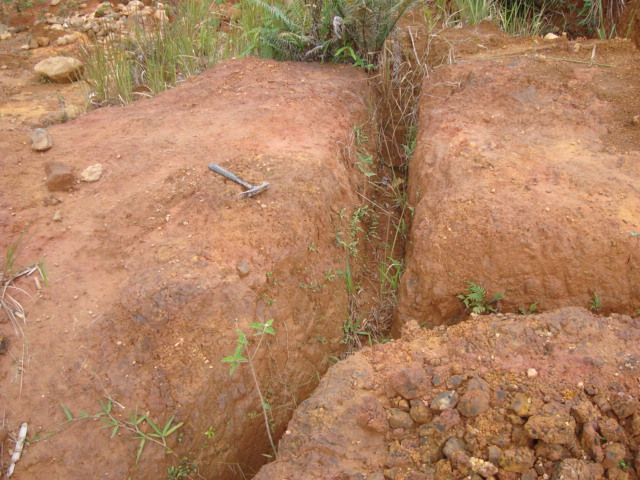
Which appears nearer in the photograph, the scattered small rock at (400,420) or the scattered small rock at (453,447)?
the scattered small rock at (453,447)

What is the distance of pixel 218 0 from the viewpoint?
500 cm

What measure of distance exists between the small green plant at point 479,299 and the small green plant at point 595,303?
34cm

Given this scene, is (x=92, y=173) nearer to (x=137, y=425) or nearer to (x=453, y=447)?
(x=137, y=425)

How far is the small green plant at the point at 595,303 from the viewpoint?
2082mm

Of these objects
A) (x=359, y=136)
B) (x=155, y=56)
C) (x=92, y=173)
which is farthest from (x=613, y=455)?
(x=155, y=56)

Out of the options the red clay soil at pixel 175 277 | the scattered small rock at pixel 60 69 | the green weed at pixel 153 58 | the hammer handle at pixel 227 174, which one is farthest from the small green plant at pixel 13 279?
the scattered small rock at pixel 60 69

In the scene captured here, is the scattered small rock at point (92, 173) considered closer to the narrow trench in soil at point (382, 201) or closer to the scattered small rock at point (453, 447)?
the narrow trench in soil at point (382, 201)

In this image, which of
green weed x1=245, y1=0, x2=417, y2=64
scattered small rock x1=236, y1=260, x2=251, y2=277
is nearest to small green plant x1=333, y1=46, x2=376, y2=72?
green weed x1=245, y1=0, x2=417, y2=64

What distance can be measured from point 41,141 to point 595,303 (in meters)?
2.71

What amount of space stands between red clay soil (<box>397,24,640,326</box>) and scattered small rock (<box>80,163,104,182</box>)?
5.05 feet

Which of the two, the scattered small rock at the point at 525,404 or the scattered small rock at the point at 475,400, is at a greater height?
the scattered small rock at the point at 525,404

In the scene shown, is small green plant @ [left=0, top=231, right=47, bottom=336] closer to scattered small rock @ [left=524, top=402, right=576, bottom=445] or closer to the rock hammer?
the rock hammer

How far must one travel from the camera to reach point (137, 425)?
1.87 metres

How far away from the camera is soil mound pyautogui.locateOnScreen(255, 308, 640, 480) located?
56.3 inches
